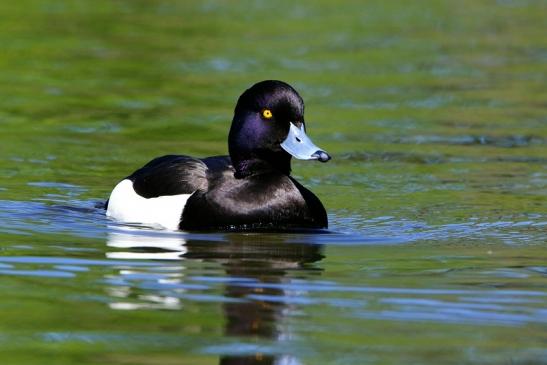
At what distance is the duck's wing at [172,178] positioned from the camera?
32.2 ft

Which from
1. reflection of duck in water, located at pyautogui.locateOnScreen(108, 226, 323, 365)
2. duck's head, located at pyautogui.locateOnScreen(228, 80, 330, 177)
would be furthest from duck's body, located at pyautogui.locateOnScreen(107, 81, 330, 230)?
reflection of duck in water, located at pyautogui.locateOnScreen(108, 226, 323, 365)

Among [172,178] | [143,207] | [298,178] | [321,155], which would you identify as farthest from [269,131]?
[298,178]

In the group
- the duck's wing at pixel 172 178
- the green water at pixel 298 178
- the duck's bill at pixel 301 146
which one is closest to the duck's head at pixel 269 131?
the duck's bill at pixel 301 146

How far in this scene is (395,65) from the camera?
17719 millimetres

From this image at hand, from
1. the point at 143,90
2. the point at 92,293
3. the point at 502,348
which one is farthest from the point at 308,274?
the point at 143,90

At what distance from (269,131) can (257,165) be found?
0.31 metres

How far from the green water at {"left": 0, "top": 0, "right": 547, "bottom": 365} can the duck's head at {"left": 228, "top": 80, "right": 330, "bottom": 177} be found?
2.06 ft

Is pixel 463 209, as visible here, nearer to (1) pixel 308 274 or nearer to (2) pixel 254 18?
(1) pixel 308 274

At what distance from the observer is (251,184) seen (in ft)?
31.6

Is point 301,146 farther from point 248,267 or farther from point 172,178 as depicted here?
point 248,267

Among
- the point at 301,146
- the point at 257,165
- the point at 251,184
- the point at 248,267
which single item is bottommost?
the point at 248,267

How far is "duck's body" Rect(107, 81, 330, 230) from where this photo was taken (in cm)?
952

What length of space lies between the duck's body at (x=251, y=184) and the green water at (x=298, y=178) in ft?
0.60

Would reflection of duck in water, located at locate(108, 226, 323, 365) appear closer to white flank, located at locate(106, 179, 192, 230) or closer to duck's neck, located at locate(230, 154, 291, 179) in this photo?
white flank, located at locate(106, 179, 192, 230)
